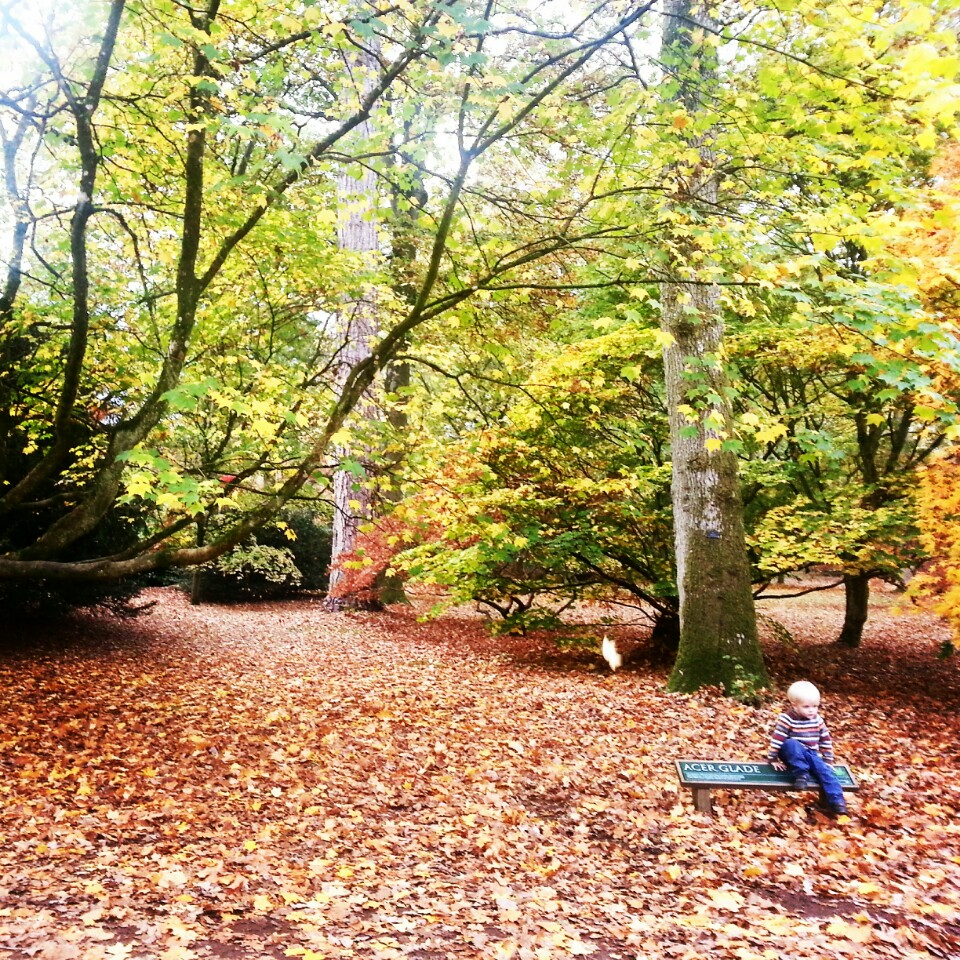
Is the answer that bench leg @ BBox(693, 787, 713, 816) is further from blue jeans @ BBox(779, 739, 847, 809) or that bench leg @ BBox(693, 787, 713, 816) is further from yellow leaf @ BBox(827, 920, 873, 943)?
yellow leaf @ BBox(827, 920, 873, 943)

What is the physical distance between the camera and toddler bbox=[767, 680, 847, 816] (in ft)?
16.2

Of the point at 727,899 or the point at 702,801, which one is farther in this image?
the point at 702,801

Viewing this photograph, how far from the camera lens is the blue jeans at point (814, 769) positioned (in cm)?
493

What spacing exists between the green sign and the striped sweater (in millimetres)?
160

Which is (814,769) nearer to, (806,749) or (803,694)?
(806,749)

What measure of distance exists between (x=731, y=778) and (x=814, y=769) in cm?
63

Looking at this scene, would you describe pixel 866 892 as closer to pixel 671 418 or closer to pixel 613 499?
pixel 671 418

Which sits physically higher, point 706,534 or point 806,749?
point 706,534

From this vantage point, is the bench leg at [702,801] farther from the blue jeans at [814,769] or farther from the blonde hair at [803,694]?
the blonde hair at [803,694]

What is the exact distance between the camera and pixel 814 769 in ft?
16.2

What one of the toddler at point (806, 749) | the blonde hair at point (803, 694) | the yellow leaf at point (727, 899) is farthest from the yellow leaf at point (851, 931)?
the blonde hair at point (803, 694)

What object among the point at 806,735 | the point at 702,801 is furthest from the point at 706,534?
the point at 702,801

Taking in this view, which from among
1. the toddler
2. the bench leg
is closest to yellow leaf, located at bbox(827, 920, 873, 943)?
the toddler

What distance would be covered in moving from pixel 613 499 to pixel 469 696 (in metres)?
3.49
